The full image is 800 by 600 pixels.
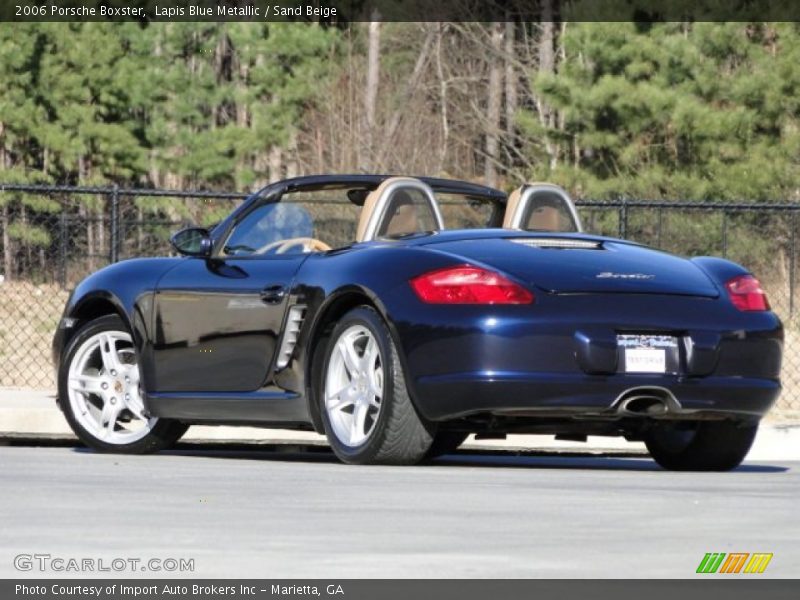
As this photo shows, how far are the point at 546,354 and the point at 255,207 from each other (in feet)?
7.18

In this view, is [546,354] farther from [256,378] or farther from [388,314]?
[256,378]

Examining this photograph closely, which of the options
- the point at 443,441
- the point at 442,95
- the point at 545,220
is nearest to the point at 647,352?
the point at 443,441

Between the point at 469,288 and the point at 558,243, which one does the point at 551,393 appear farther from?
the point at 558,243

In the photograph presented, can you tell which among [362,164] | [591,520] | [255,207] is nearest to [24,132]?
[362,164]

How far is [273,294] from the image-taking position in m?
9.78

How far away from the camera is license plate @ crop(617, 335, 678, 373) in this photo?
→ 29.1ft

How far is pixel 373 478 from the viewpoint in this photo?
849 cm

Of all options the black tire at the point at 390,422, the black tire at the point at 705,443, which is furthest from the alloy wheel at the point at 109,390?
the black tire at the point at 705,443

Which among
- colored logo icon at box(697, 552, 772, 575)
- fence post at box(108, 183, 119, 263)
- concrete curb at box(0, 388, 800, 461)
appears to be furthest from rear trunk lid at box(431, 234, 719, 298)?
fence post at box(108, 183, 119, 263)

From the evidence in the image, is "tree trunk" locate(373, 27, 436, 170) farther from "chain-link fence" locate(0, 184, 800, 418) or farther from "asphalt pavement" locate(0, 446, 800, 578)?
"asphalt pavement" locate(0, 446, 800, 578)

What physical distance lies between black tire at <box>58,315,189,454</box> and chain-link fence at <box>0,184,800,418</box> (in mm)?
5196

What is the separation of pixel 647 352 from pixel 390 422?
1.15 meters
